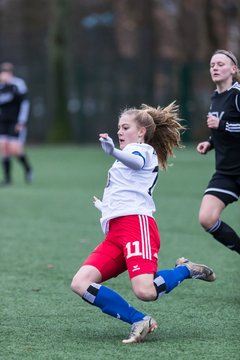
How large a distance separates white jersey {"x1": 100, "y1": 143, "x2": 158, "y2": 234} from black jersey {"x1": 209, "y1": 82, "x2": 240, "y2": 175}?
1.53 metres

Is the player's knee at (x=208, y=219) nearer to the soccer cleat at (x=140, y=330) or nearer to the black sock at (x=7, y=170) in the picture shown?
the soccer cleat at (x=140, y=330)

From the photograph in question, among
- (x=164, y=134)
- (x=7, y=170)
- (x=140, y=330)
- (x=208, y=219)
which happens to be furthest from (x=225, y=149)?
(x=7, y=170)

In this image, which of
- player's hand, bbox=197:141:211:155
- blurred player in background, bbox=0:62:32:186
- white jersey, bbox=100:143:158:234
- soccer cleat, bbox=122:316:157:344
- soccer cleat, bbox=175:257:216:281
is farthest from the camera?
blurred player in background, bbox=0:62:32:186

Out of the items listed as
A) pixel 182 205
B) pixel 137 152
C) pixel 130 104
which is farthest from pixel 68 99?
pixel 137 152

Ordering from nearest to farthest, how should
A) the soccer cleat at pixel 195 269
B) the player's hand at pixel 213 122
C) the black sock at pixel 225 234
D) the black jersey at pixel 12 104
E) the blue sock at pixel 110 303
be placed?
the blue sock at pixel 110 303 → the soccer cleat at pixel 195 269 → the player's hand at pixel 213 122 → the black sock at pixel 225 234 → the black jersey at pixel 12 104

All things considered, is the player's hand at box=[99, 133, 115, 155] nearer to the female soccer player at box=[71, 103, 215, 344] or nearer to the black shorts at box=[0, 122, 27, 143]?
the female soccer player at box=[71, 103, 215, 344]

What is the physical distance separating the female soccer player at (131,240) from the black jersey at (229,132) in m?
1.34

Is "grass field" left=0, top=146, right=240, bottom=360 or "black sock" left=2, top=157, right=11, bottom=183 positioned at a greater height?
"grass field" left=0, top=146, right=240, bottom=360

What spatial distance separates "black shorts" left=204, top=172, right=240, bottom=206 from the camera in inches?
285

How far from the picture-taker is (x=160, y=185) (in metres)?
16.5

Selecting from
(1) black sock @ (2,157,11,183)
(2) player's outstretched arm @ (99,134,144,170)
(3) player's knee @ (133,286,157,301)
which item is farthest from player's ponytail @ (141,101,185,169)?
(1) black sock @ (2,157,11,183)

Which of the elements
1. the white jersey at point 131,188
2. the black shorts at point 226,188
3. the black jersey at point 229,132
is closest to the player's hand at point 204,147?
the black jersey at point 229,132

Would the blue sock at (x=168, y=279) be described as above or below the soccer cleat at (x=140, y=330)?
above

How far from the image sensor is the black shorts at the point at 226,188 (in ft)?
23.7
